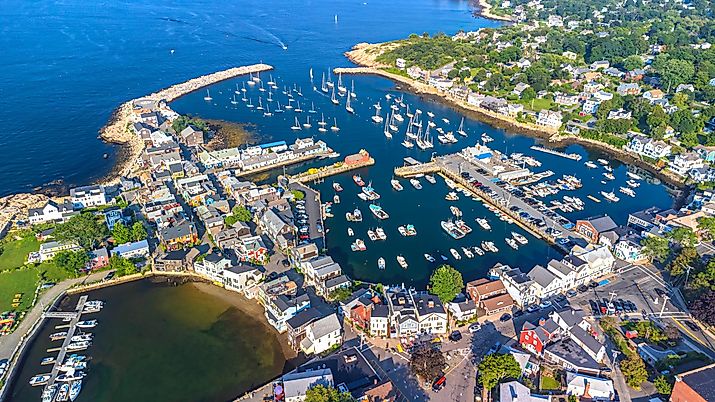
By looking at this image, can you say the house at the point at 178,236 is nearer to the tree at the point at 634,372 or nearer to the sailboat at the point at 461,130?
the tree at the point at 634,372

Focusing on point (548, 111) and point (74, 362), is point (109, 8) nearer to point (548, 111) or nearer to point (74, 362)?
point (548, 111)

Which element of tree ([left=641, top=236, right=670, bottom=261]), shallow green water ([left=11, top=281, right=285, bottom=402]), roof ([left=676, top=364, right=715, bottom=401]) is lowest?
shallow green water ([left=11, top=281, right=285, bottom=402])

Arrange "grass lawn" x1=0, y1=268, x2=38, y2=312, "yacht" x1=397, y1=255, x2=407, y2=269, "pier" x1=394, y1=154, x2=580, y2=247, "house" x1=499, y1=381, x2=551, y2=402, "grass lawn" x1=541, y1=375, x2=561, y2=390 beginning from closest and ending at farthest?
1. "house" x1=499, y1=381, x2=551, y2=402
2. "grass lawn" x1=541, y1=375, x2=561, y2=390
3. "grass lawn" x1=0, y1=268, x2=38, y2=312
4. "yacht" x1=397, y1=255, x2=407, y2=269
5. "pier" x1=394, y1=154, x2=580, y2=247

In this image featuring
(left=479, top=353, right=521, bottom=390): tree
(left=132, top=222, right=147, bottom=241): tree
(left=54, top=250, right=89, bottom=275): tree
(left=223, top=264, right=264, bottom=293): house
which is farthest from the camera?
(left=132, top=222, right=147, bottom=241): tree

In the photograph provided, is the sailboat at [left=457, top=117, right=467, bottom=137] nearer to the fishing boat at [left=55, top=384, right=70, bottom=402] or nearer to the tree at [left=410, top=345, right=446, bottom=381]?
the tree at [left=410, top=345, right=446, bottom=381]

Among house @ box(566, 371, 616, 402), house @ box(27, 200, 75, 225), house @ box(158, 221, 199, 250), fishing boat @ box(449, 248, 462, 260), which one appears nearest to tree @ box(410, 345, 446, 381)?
house @ box(566, 371, 616, 402)

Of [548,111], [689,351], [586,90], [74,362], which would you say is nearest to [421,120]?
[548,111]

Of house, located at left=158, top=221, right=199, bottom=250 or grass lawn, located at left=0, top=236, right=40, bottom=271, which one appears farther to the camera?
house, located at left=158, top=221, right=199, bottom=250

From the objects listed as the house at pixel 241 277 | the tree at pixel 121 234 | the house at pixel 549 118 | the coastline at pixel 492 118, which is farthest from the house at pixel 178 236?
the house at pixel 549 118
